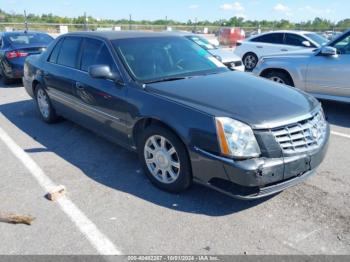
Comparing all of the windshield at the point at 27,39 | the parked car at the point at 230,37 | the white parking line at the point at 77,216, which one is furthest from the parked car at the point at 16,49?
the parked car at the point at 230,37

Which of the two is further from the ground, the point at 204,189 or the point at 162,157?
the point at 162,157

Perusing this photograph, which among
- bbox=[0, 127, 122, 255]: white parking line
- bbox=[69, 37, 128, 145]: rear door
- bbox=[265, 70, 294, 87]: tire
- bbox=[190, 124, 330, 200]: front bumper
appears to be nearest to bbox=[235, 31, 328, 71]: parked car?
bbox=[265, 70, 294, 87]: tire

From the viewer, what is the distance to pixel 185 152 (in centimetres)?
327

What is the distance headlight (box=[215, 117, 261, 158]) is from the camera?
2.92 meters

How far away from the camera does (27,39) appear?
9.96 metres

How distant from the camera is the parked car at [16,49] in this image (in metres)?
9.28

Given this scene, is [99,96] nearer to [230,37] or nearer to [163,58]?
[163,58]

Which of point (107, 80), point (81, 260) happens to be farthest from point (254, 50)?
point (81, 260)

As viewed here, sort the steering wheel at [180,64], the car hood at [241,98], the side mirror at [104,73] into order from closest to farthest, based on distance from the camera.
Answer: the car hood at [241,98], the side mirror at [104,73], the steering wheel at [180,64]

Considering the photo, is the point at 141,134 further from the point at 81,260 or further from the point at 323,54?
the point at 323,54

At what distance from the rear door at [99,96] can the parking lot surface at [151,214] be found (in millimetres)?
487

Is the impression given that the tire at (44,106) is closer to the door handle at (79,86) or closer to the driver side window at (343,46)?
the door handle at (79,86)

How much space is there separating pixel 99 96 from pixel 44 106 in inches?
89.6

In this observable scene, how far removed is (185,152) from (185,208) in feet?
1.83
